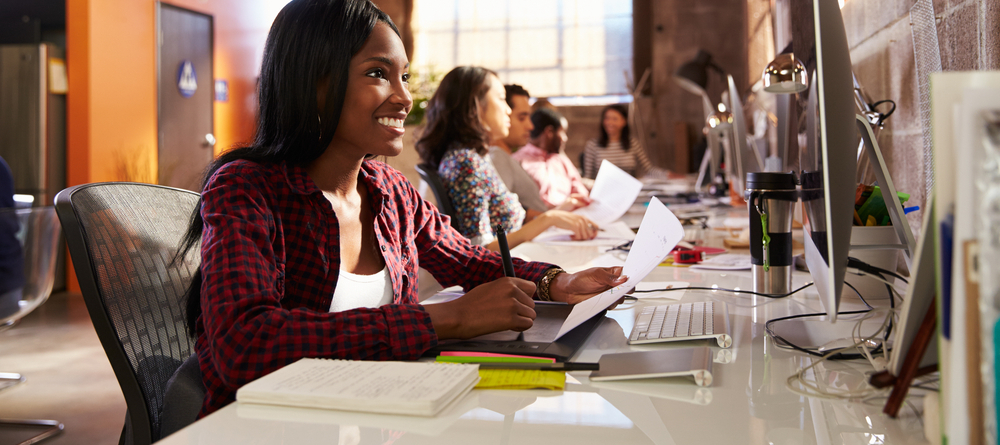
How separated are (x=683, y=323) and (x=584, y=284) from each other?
0.23m

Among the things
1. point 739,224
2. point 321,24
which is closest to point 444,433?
point 321,24

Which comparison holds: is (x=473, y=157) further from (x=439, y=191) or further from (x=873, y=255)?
(x=873, y=255)

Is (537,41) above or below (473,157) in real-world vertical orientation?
above

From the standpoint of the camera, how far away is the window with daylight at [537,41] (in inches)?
324

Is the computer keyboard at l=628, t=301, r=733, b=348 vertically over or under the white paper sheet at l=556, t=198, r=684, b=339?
under

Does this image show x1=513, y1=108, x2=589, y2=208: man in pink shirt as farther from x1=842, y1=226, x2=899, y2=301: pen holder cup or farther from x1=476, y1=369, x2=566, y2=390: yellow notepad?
x1=476, y1=369, x2=566, y2=390: yellow notepad

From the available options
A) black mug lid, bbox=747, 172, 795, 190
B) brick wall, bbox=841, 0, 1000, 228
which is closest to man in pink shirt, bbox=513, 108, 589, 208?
brick wall, bbox=841, 0, 1000, 228

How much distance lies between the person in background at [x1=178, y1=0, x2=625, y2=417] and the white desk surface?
145 mm

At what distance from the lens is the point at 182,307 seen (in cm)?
103

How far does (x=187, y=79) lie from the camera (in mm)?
5297

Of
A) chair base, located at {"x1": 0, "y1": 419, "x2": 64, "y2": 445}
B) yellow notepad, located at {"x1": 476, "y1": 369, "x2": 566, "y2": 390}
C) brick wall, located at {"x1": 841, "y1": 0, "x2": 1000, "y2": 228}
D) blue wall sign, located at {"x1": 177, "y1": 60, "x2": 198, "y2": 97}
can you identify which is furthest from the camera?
blue wall sign, located at {"x1": 177, "y1": 60, "x2": 198, "y2": 97}

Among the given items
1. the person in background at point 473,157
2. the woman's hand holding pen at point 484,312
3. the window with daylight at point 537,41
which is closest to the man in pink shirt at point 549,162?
the person in background at point 473,157

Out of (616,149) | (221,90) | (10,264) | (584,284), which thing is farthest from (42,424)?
(616,149)

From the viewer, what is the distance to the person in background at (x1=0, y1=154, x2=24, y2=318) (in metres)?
2.12
